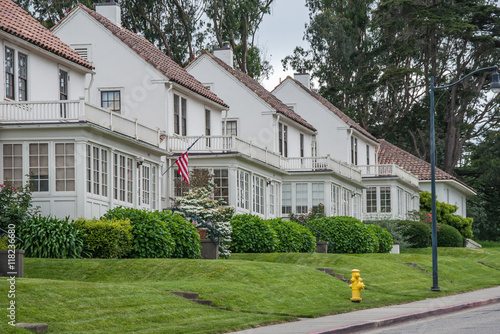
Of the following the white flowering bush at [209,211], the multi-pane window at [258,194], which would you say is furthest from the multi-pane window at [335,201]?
the white flowering bush at [209,211]

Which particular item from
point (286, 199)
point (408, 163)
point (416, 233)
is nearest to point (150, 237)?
point (286, 199)

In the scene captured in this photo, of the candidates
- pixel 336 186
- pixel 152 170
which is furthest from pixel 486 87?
pixel 152 170

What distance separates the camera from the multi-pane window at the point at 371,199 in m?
55.2

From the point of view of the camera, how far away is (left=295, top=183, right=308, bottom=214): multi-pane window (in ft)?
148

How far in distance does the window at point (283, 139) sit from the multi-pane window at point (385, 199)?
10.5m

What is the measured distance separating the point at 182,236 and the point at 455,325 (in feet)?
36.9

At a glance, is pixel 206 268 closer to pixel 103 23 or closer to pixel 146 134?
pixel 146 134

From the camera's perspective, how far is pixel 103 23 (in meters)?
36.7

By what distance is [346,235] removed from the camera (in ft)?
129

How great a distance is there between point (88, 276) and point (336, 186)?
2645cm

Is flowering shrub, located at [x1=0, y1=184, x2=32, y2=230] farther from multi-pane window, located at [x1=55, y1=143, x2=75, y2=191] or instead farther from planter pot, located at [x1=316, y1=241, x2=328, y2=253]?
planter pot, located at [x1=316, y1=241, x2=328, y2=253]

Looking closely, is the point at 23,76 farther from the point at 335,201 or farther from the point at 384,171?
the point at 384,171

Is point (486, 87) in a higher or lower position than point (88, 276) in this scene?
higher

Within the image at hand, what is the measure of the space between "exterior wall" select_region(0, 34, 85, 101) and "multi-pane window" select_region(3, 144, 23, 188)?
5.57ft
